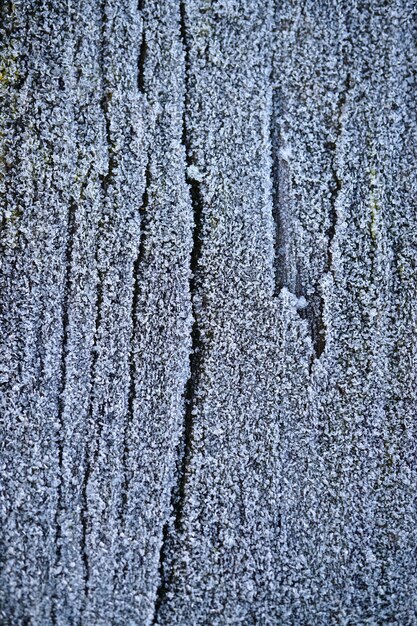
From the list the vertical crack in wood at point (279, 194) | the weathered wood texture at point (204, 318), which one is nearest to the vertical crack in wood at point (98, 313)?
the weathered wood texture at point (204, 318)

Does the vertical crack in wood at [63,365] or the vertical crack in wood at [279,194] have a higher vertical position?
the vertical crack in wood at [279,194]

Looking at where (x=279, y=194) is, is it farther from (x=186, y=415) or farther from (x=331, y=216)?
(x=186, y=415)

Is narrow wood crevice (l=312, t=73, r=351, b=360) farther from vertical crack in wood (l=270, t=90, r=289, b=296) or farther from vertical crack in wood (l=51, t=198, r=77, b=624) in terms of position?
vertical crack in wood (l=51, t=198, r=77, b=624)

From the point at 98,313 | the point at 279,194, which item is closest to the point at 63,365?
the point at 98,313

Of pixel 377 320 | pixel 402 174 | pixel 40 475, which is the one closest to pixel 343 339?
pixel 377 320

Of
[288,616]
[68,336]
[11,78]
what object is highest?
[11,78]

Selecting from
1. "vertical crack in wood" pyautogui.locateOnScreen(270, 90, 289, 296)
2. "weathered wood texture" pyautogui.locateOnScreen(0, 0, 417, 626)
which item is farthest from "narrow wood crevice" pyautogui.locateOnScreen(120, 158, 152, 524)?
"vertical crack in wood" pyautogui.locateOnScreen(270, 90, 289, 296)

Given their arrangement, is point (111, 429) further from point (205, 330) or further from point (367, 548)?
point (367, 548)

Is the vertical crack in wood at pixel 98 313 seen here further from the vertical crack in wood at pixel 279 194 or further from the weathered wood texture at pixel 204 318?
the vertical crack in wood at pixel 279 194
